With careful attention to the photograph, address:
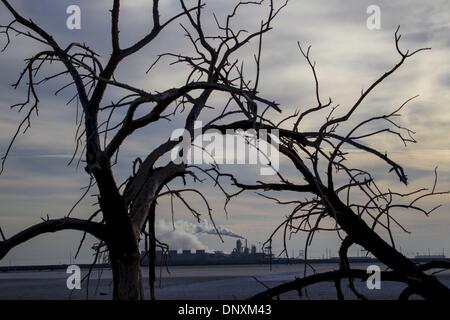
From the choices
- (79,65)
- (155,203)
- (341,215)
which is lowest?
(341,215)

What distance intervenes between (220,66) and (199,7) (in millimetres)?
776

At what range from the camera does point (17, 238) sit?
4.07 m

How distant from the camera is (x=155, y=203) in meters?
4.73

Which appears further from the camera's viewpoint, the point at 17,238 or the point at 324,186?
the point at 17,238

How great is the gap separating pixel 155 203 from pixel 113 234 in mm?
641
